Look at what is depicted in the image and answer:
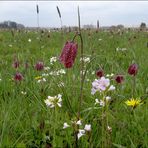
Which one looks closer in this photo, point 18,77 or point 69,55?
point 69,55

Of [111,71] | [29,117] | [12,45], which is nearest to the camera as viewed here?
[29,117]

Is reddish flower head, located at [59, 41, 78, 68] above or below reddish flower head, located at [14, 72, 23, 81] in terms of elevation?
above

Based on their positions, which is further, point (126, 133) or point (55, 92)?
point (55, 92)

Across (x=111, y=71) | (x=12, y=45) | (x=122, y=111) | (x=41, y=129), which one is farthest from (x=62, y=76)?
(x=12, y=45)

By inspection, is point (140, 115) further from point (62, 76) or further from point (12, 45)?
point (12, 45)

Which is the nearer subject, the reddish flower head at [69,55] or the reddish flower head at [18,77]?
the reddish flower head at [69,55]

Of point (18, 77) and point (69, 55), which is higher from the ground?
point (69, 55)

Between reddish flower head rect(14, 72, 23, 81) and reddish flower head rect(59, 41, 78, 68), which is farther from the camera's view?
reddish flower head rect(14, 72, 23, 81)

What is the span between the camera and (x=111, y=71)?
450 centimetres

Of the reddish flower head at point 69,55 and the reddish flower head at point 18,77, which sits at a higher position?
the reddish flower head at point 69,55

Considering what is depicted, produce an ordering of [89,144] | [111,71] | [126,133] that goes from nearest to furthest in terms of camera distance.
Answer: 1. [89,144]
2. [126,133]
3. [111,71]

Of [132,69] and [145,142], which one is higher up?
[132,69]

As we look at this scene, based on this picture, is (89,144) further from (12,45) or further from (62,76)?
(12,45)

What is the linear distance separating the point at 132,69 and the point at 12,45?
646 cm
